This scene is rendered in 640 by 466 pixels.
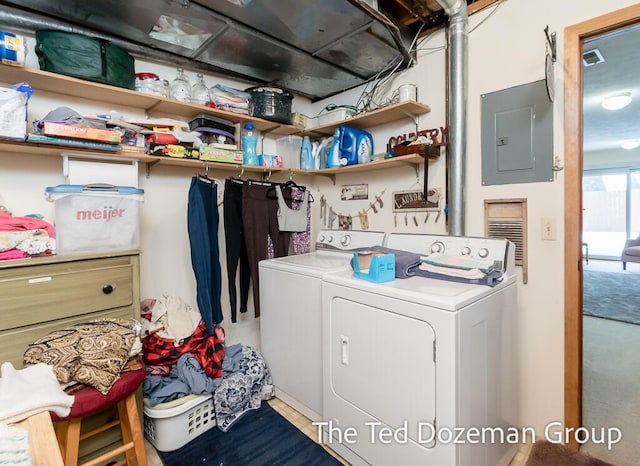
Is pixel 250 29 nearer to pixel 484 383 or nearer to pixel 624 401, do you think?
pixel 484 383

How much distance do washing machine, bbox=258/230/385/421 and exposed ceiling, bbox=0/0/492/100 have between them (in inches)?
49.7

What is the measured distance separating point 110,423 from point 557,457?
2.31 metres

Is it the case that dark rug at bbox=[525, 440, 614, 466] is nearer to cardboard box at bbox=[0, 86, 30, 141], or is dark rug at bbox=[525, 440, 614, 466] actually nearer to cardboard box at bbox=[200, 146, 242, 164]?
cardboard box at bbox=[200, 146, 242, 164]

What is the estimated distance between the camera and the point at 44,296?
4.58 feet

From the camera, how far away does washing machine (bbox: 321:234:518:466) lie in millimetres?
1214

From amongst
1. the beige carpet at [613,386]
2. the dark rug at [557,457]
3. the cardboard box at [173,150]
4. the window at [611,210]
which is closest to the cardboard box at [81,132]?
the cardboard box at [173,150]

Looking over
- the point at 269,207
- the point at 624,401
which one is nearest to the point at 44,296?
the point at 269,207

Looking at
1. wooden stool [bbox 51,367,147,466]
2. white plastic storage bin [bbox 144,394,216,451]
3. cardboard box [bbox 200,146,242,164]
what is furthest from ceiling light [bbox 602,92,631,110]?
wooden stool [bbox 51,367,147,466]

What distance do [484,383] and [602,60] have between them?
2.99 metres

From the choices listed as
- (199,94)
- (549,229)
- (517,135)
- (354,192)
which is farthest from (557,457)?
(199,94)

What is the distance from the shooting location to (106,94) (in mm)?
1793

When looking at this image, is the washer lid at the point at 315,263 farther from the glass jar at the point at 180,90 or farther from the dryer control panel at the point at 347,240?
the glass jar at the point at 180,90

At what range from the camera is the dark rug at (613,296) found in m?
3.74

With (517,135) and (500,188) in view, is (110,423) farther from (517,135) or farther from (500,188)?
(517,135)
